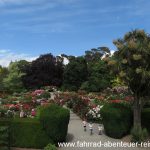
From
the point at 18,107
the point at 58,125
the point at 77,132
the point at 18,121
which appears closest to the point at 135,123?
the point at 77,132

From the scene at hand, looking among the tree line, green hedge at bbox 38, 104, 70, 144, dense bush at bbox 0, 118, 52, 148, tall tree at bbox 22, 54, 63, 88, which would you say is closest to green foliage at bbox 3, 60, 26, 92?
the tree line

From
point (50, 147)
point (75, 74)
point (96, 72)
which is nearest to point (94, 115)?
point (50, 147)

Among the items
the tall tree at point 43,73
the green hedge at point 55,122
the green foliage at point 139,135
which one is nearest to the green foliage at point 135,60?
the green foliage at point 139,135

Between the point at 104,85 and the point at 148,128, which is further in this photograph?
the point at 104,85

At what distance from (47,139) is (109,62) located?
519 cm

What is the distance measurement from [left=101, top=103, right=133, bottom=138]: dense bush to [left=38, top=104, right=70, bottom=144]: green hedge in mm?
2805

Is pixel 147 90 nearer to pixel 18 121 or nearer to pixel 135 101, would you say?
pixel 135 101

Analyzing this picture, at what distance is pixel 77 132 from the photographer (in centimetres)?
2102

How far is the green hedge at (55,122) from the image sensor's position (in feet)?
59.2

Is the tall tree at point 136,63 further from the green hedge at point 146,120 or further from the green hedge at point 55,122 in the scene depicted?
the green hedge at point 55,122

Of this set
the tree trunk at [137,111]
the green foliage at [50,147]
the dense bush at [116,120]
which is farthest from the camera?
the tree trunk at [137,111]

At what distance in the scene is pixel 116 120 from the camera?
20.2 m

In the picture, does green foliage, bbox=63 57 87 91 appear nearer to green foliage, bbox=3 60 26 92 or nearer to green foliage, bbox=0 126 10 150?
green foliage, bbox=3 60 26 92

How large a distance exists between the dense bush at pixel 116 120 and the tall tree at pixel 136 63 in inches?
21.7
